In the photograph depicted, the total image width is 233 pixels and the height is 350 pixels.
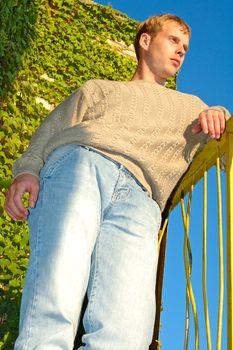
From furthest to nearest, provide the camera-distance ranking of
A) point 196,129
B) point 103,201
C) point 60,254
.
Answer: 1. point 196,129
2. point 103,201
3. point 60,254

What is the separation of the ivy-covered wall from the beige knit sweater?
1.35m

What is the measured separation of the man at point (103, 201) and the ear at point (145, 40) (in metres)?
0.14

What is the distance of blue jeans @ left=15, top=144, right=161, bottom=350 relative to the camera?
1.41 meters

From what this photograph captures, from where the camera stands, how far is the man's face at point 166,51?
2.04 meters

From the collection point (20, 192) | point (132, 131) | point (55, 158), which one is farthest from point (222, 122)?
point (20, 192)

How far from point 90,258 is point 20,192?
1.11 feet

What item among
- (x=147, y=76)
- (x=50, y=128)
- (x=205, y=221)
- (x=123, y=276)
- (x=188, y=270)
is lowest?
(x=123, y=276)

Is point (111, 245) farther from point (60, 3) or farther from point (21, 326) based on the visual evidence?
point (60, 3)

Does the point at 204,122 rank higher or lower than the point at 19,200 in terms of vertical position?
higher

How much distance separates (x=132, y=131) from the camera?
1784 millimetres

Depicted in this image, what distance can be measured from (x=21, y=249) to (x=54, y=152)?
156 centimetres

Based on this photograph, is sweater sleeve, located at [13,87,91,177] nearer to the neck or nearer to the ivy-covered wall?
the neck

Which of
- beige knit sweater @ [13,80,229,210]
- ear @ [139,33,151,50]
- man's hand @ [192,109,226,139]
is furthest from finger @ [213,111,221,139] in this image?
ear @ [139,33,151,50]

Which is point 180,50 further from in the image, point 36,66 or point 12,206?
point 36,66
